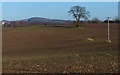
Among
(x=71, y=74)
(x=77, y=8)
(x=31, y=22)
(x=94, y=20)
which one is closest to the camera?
(x=71, y=74)

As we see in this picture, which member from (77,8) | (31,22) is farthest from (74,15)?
(31,22)

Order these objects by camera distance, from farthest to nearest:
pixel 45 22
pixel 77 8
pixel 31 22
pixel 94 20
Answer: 1. pixel 94 20
2. pixel 31 22
3. pixel 45 22
4. pixel 77 8

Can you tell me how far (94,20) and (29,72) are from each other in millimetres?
110207

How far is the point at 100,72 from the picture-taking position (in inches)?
357

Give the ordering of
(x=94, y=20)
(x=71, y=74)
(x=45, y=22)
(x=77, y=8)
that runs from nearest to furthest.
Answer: (x=71, y=74)
(x=77, y=8)
(x=45, y=22)
(x=94, y=20)

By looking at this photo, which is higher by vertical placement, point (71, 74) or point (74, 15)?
point (74, 15)

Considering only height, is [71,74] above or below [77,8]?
below

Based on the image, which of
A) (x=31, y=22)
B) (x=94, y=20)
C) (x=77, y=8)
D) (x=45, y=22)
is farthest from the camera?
(x=94, y=20)

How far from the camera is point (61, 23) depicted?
103125 millimetres

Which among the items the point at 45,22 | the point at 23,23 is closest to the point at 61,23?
the point at 45,22

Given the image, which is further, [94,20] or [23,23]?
[94,20]

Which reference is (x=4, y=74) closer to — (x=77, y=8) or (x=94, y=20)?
(x=77, y=8)

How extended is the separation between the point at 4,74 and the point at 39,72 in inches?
43.4

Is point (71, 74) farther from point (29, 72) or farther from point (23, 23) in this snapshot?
point (23, 23)
